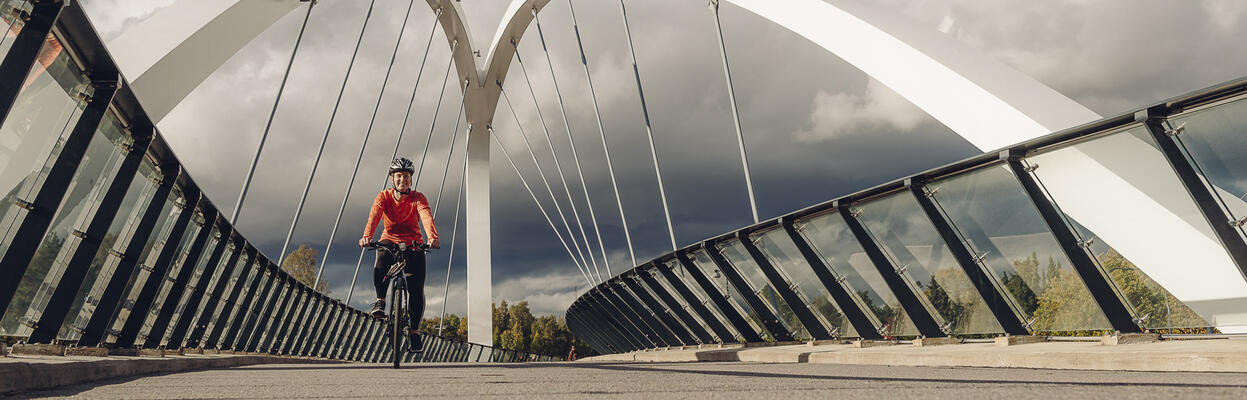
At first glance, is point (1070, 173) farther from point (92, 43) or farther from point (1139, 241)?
point (92, 43)

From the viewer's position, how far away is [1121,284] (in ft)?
21.1

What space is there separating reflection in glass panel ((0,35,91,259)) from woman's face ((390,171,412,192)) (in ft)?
10.4

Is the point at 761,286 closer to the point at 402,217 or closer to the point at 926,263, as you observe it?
the point at 926,263

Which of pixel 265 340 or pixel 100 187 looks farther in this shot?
pixel 265 340

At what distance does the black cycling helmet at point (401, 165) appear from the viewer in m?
7.89

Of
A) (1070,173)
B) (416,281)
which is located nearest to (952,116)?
(1070,173)

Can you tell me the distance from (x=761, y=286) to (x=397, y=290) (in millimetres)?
4794

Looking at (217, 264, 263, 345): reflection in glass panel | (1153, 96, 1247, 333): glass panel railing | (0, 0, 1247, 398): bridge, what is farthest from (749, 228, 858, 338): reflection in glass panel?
(217, 264, 263, 345): reflection in glass panel

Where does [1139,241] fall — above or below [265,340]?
above

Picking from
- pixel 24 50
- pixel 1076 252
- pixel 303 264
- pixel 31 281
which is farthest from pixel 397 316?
pixel 303 264

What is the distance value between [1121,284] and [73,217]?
7190 mm

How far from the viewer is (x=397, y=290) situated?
839 centimetres

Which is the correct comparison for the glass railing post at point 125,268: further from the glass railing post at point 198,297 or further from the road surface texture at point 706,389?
the glass railing post at point 198,297

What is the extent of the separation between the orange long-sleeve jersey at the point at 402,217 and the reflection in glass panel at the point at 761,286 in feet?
14.5
